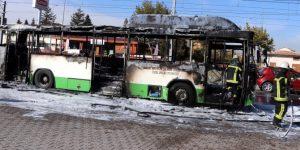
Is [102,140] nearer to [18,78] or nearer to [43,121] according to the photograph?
[43,121]

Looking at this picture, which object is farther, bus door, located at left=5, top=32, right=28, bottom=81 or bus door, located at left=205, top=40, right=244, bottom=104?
bus door, located at left=5, top=32, right=28, bottom=81

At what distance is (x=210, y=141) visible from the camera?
9.51 m

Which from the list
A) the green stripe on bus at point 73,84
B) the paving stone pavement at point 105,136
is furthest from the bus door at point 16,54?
the paving stone pavement at point 105,136

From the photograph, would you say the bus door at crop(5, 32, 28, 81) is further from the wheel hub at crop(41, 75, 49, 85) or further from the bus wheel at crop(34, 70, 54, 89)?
the wheel hub at crop(41, 75, 49, 85)

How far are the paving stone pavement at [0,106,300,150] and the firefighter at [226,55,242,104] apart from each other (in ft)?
11.6

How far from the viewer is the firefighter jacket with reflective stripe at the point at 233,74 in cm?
1416

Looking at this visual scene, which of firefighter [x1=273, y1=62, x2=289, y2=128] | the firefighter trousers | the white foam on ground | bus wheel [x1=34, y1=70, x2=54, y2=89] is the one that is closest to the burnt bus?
bus wheel [x1=34, y1=70, x2=54, y2=89]

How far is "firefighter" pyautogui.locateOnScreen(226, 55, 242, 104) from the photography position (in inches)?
558

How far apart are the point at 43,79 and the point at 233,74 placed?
23.0 ft

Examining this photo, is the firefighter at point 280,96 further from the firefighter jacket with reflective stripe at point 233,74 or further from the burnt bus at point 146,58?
the burnt bus at point 146,58

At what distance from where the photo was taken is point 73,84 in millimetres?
16594

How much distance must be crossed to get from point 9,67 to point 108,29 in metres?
4.61

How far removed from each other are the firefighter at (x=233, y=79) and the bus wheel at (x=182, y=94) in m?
1.16

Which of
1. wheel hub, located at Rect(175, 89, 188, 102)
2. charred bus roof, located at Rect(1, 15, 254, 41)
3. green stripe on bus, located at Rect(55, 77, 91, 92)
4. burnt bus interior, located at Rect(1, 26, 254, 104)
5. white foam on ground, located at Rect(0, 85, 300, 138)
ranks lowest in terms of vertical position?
white foam on ground, located at Rect(0, 85, 300, 138)
